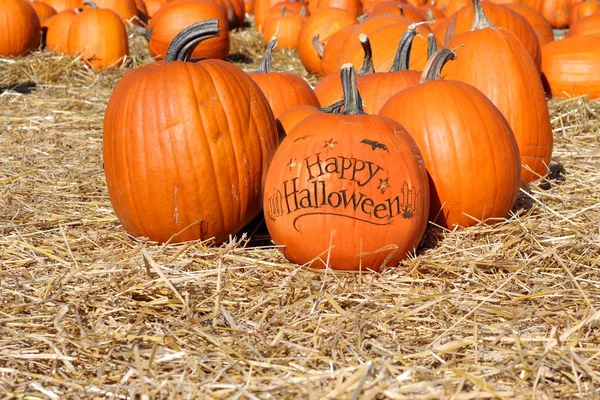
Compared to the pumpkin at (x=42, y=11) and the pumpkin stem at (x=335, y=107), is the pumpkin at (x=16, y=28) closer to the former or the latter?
the pumpkin at (x=42, y=11)

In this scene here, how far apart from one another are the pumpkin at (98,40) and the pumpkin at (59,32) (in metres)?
0.37

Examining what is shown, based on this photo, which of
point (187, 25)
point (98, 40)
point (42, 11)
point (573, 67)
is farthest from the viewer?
point (42, 11)

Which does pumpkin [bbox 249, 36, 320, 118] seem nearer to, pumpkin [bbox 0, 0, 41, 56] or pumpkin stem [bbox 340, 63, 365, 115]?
pumpkin stem [bbox 340, 63, 365, 115]

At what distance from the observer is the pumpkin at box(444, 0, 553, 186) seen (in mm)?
4016

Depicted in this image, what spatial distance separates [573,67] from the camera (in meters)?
6.30

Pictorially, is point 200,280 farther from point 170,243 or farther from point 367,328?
point 367,328

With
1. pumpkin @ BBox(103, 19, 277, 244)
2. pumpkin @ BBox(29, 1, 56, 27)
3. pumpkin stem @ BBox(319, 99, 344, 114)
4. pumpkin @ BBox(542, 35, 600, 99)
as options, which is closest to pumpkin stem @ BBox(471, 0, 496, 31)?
pumpkin stem @ BBox(319, 99, 344, 114)

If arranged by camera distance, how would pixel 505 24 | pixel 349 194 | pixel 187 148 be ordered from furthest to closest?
pixel 505 24, pixel 187 148, pixel 349 194

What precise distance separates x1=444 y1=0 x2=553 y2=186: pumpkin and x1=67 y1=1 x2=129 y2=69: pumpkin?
16.9 feet

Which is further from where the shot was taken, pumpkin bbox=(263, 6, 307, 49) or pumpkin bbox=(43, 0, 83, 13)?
pumpkin bbox=(43, 0, 83, 13)

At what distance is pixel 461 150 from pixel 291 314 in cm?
120

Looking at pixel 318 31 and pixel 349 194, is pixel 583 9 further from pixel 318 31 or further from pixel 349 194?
pixel 349 194

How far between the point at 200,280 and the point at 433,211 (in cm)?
117

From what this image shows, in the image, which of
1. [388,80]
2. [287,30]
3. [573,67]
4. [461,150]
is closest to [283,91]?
[388,80]
